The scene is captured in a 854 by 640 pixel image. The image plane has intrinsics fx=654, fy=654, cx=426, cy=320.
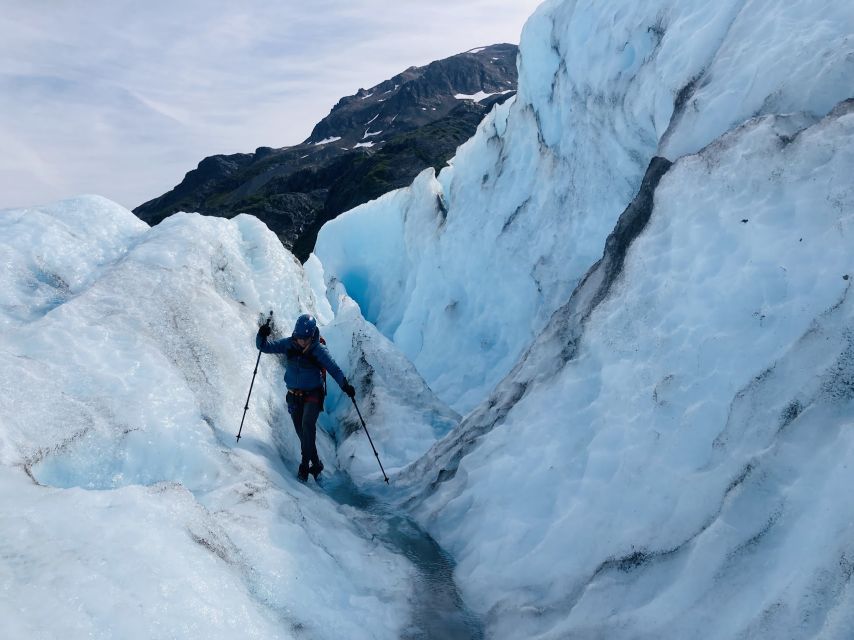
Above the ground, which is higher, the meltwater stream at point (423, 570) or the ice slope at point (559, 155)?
the ice slope at point (559, 155)

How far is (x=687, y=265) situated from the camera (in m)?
6.61

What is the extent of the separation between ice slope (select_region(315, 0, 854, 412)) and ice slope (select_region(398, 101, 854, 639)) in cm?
103

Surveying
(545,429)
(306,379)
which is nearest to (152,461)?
(306,379)

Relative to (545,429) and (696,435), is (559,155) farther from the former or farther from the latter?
(696,435)

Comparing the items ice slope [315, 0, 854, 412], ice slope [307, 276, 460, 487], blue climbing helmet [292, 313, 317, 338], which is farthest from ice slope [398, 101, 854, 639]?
blue climbing helmet [292, 313, 317, 338]

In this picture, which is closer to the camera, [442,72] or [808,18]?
[808,18]

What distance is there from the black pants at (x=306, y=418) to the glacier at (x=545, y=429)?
1.41ft

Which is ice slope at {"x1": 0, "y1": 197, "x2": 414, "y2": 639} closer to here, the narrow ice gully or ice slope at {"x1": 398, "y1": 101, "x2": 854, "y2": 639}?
the narrow ice gully

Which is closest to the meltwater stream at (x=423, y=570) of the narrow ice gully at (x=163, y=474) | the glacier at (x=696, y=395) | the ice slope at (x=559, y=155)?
the narrow ice gully at (x=163, y=474)

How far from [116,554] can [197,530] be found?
0.83m

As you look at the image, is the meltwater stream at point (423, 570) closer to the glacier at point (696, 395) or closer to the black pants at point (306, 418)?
the glacier at point (696, 395)

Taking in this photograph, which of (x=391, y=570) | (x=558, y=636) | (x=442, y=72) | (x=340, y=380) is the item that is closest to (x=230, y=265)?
(x=340, y=380)

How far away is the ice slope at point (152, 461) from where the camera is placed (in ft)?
14.4

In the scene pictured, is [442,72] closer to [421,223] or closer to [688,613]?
[421,223]
